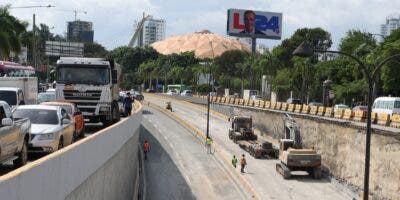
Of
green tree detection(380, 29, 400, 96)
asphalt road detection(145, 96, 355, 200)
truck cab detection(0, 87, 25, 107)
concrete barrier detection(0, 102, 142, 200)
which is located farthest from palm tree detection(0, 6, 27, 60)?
green tree detection(380, 29, 400, 96)

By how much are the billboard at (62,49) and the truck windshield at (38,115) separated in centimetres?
9350

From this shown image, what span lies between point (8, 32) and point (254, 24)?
237ft

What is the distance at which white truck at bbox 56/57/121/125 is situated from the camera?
95.9ft

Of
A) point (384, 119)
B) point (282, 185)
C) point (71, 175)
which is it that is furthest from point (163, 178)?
point (71, 175)

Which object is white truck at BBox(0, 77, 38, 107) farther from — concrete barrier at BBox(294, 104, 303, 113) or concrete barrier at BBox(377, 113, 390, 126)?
concrete barrier at BBox(294, 104, 303, 113)

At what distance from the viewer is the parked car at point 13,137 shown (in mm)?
13688

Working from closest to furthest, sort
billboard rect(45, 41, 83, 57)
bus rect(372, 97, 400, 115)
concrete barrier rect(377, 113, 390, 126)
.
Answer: concrete barrier rect(377, 113, 390, 126)
bus rect(372, 97, 400, 115)
billboard rect(45, 41, 83, 57)

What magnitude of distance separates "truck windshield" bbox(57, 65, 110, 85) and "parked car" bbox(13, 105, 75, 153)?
27.6 feet

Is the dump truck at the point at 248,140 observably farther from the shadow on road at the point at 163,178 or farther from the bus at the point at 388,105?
the bus at the point at 388,105

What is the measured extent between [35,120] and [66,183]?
8780 mm

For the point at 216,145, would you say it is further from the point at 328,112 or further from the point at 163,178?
the point at 163,178

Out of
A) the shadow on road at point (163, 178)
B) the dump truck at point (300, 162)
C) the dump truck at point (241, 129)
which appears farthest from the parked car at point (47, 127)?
the dump truck at point (241, 129)

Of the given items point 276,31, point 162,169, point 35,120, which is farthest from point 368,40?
point 35,120

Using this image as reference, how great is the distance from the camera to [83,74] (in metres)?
29.3
